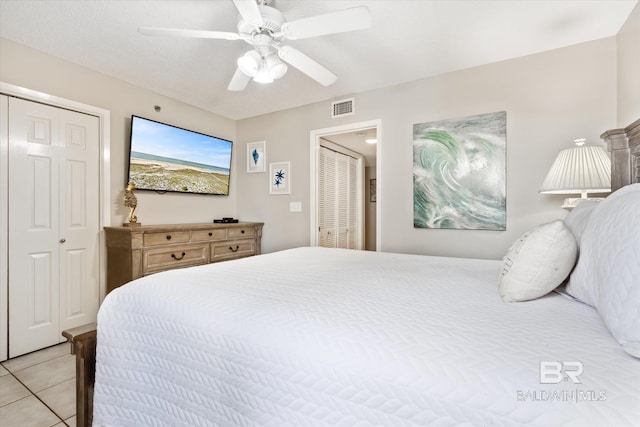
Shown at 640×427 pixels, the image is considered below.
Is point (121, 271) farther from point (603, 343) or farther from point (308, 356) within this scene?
point (603, 343)

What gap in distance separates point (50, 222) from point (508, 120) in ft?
12.9

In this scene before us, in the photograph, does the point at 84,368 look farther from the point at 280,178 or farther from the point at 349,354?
the point at 280,178

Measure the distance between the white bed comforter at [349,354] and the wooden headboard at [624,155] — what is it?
898 mm

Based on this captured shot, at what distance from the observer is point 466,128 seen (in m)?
2.67

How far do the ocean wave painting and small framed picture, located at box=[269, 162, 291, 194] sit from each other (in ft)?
5.00

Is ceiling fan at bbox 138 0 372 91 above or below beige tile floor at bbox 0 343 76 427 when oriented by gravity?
above

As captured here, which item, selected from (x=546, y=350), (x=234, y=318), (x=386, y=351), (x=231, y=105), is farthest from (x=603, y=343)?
(x=231, y=105)

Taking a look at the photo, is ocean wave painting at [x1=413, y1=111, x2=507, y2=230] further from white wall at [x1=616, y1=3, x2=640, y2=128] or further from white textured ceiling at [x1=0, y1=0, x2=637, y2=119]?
white wall at [x1=616, y1=3, x2=640, y2=128]

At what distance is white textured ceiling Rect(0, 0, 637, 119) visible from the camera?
1874 mm

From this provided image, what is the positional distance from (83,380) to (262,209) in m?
2.74

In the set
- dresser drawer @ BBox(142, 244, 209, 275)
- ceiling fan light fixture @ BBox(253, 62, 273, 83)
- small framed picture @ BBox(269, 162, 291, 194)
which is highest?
ceiling fan light fixture @ BBox(253, 62, 273, 83)

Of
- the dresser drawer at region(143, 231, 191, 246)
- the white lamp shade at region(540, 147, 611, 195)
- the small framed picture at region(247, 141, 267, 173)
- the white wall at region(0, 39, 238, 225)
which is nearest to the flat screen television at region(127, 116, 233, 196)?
the white wall at region(0, 39, 238, 225)

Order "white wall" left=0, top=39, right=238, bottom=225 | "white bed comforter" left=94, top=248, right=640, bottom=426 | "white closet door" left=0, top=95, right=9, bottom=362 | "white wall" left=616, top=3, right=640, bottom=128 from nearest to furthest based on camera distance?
"white bed comforter" left=94, top=248, right=640, bottom=426 → "white wall" left=616, top=3, right=640, bottom=128 → "white closet door" left=0, top=95, right=9, bottom=362 → "white wall" left=0, top=39, right=238, bottom=225

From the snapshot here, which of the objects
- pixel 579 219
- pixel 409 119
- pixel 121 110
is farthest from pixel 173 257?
pixel 579 219
